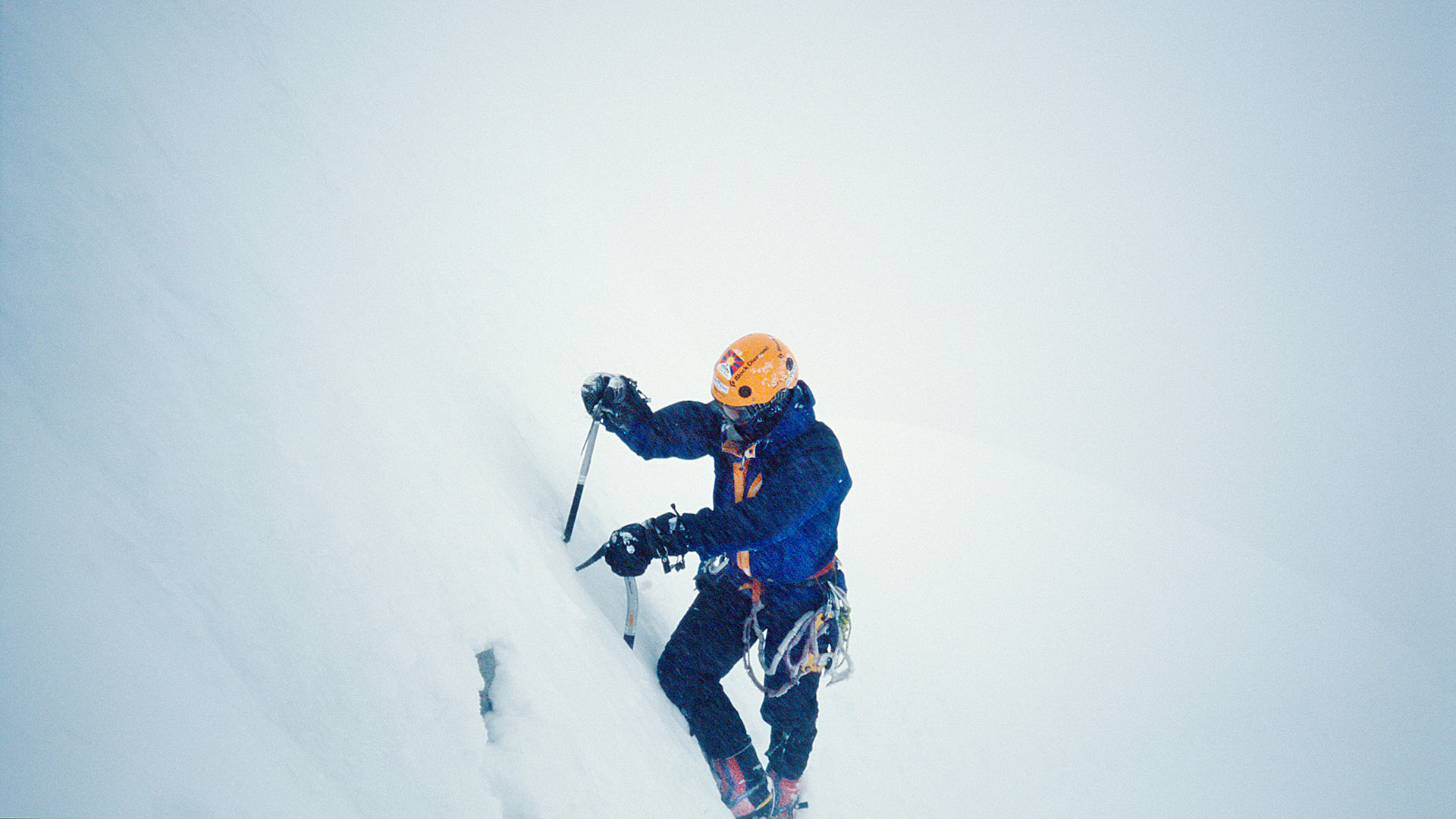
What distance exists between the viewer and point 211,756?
5.80 ft

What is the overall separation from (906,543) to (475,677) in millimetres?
8943

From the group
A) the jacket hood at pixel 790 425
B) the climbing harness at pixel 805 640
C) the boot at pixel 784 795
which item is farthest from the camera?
the boot at pixel 784 795

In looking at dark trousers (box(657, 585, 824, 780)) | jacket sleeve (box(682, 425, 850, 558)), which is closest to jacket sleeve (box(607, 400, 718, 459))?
jacket sleeve (box(682, 425, 850, 558))

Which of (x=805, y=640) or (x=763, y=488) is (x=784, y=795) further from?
(x=763, y=488)

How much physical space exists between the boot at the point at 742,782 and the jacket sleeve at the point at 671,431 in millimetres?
1984

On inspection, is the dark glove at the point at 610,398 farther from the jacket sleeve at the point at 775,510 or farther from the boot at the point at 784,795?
the boot at the point at 784,795

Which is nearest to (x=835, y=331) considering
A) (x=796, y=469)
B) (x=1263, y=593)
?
(x=1263, y=593)

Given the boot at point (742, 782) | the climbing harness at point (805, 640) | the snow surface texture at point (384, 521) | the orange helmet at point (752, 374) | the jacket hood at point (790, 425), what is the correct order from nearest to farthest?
1. the snow surface texture at point (384, 521)
2. the orange helmet at point (752, 374)
3. the jacket hood at point (790, 425)
4. the boot at point (742, 782)
5. the climbing harness at point (805, 640)

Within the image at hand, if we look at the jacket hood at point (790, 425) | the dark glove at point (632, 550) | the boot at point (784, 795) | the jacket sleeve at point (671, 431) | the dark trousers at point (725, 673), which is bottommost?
the boot at point (784, 795)

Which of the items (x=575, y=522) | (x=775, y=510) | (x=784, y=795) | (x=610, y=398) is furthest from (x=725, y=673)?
(x=610, y=398)

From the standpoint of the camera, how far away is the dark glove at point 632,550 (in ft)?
12.2

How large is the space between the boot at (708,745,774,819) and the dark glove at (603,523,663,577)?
1460mm

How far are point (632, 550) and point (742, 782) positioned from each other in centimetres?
175

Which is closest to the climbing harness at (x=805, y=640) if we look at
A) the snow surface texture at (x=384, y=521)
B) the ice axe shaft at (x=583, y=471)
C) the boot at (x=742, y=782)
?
the boot at (x=742, y=782)
